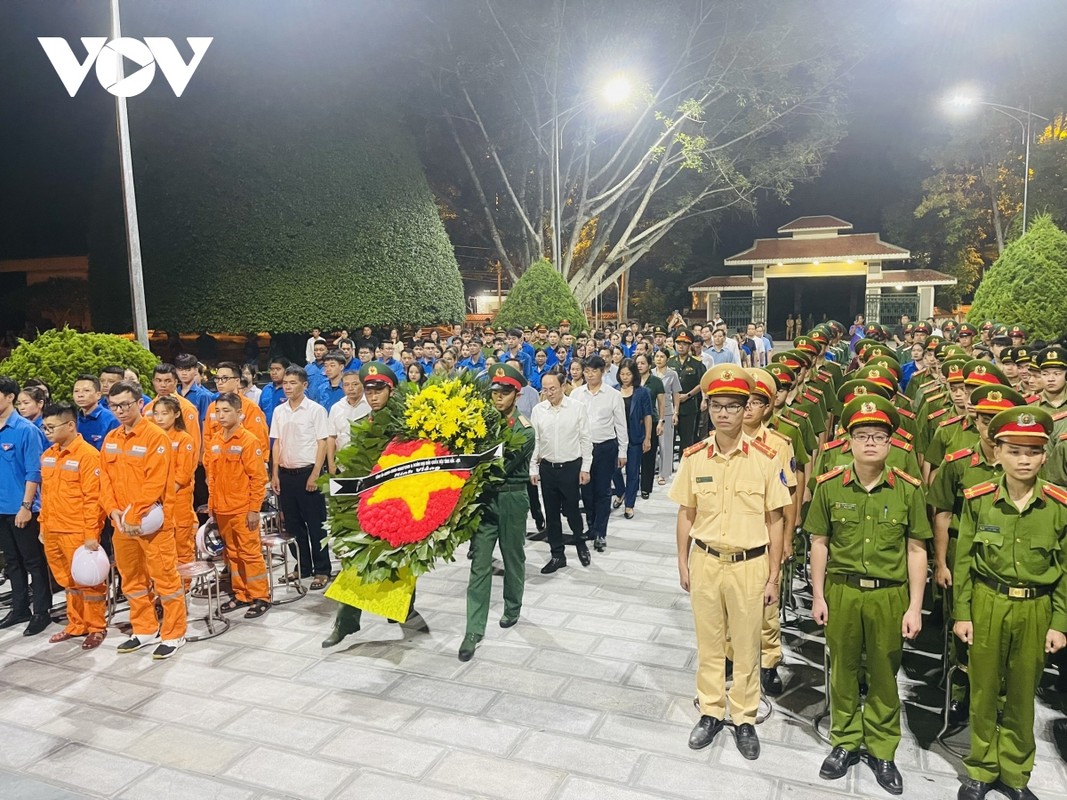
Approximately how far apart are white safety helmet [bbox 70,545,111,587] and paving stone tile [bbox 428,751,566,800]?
10.3ft

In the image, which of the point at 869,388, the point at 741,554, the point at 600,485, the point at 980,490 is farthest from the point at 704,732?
the point at 600,485

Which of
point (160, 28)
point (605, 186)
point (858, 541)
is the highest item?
point (160, 28)

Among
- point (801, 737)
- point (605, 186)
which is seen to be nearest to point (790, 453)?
point (801, 737)

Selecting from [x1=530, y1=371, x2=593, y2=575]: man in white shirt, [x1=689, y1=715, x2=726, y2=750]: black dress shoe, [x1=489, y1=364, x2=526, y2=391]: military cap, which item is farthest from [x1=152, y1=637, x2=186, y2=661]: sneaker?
[x1=689, y1=715, x2=726, y2=750]: black dress shoe

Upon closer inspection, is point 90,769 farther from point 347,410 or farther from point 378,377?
point 347,410

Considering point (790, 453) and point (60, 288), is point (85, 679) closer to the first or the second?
point (790, 453)

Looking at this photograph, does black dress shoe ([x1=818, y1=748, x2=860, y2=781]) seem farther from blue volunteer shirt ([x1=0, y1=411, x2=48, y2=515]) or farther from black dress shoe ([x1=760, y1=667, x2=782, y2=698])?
blue volunteer shirt ([x1=0, y1=411, x2=48, y2=515])

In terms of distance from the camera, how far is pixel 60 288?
22859mm

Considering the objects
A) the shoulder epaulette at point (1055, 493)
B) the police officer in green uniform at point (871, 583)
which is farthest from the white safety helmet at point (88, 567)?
the shoulder epaulette at point (1055, 493)

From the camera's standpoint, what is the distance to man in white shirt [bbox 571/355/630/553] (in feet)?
25.3

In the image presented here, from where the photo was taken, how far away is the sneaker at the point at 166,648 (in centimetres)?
544

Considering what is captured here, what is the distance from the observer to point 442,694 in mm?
4797

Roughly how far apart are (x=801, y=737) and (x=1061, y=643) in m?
1.39

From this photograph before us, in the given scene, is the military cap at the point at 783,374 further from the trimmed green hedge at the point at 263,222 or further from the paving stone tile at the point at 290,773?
the trimmed green hedge at the point at 263,222
